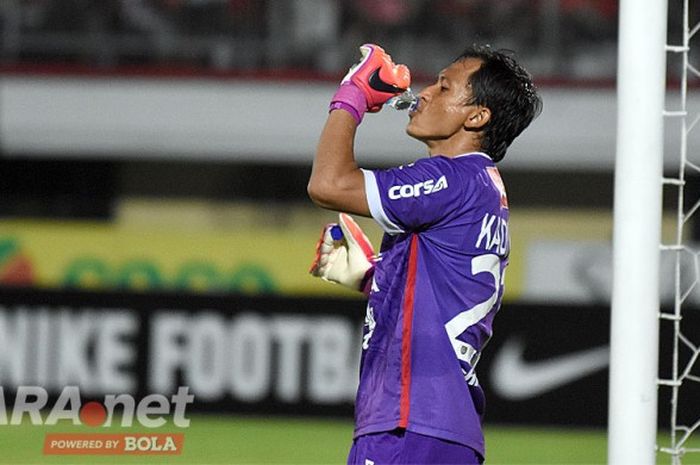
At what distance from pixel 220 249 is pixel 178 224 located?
3.75m

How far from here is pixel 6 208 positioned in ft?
48.5

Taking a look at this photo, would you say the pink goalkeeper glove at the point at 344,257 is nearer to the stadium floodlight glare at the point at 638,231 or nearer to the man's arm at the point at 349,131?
the man's arm at the point at 349,131

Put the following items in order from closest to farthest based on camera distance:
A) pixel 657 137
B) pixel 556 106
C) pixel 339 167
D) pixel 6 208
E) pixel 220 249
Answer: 1. pixel 339 167
2. pixel 657 137
3. pixel 220 249
4. pixel 556 106
5. pixel 6 208

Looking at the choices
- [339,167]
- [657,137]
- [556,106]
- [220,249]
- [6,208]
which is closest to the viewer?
[339,167]

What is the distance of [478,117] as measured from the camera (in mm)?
2992

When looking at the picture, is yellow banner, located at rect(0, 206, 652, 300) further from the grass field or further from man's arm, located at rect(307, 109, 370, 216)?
man's arm, located at rect(307, 109, 370, 216)

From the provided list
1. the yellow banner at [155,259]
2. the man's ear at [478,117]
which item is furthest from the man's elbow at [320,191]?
the yellow banner at [155,259]

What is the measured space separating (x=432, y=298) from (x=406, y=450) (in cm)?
35

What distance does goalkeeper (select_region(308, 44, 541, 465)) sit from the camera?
2852mm

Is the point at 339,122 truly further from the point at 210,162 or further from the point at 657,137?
the point at 210,162

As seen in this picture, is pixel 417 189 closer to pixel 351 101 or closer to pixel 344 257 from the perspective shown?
pixel 351 101

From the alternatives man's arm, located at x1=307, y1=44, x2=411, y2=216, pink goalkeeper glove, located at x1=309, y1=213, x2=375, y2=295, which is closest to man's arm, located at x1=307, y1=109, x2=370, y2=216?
man's arm, located at x1=307, y1=44, x2=411, y2=216

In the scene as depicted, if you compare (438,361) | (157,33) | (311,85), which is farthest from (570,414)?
(157,33)

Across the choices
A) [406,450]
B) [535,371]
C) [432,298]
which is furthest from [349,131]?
[535,371]
